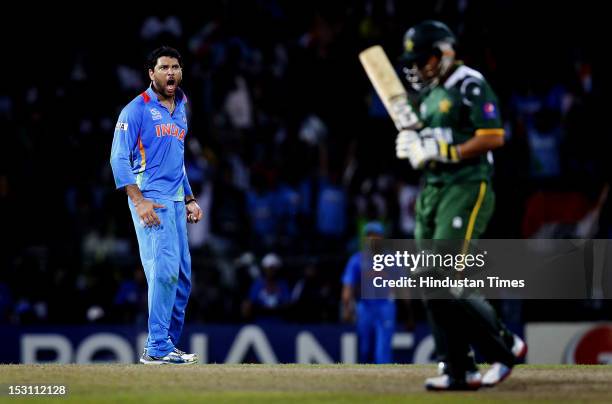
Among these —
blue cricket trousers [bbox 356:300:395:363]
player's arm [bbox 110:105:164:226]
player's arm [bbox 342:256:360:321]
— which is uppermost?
player's arm [bbox 110:105:164:226]

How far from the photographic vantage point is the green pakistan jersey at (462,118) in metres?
8.09

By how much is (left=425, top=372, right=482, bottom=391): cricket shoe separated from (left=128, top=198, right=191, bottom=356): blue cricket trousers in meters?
2.40

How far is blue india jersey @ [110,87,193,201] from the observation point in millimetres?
9562

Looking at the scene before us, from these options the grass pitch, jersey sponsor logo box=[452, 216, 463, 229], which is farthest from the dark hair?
jersey sponsor logo box=[452, 216, 463, 229]

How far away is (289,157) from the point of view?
17.2 m

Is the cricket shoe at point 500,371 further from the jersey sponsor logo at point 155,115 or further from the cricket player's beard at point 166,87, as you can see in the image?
the cricket player's beard at point 166,87

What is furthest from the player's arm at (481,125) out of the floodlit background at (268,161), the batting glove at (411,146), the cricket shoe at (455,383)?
the floodlit background at (268,161)

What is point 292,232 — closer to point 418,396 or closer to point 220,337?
point 220,337

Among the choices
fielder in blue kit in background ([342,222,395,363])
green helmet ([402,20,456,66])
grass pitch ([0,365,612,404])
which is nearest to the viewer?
grass pitch ([0,365,612,404])

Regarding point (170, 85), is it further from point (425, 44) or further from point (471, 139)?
point (471, 139)

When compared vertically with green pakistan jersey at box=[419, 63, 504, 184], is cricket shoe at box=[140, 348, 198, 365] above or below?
below

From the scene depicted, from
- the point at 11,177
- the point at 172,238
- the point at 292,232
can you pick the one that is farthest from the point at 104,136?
the point at 172,238

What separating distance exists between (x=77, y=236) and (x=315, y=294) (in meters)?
3.12

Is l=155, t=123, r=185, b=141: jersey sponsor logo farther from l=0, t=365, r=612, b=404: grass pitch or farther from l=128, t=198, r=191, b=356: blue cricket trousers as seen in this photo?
l=0, t=365, r=612, b=404: grass pitch
